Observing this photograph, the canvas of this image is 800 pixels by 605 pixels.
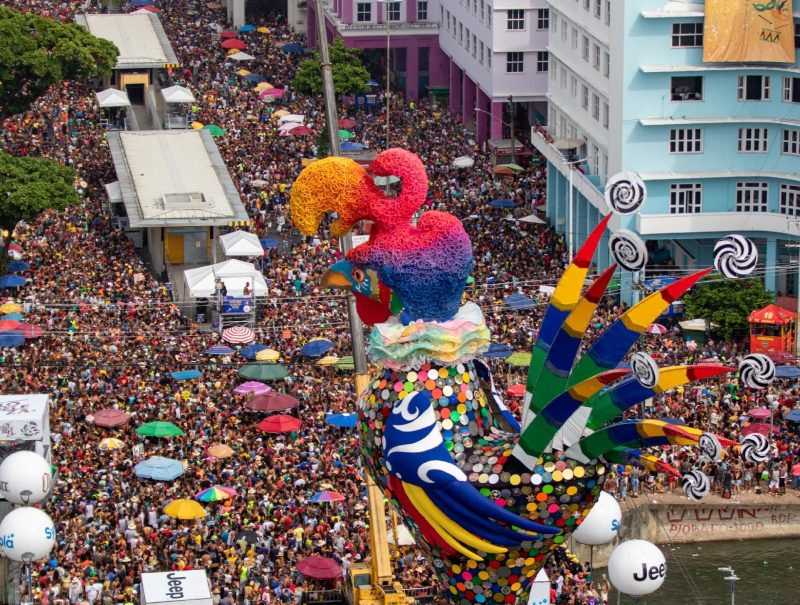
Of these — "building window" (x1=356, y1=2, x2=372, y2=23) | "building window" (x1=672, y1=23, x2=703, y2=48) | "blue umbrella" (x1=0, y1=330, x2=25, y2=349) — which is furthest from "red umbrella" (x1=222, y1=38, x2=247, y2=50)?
"blue umbrella" (x1=0, y1=330, x2=25, y2=349)

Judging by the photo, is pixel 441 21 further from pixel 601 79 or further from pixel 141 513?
pixel 141 513

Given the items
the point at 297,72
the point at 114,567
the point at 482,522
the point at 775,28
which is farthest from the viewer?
the point at 297,72

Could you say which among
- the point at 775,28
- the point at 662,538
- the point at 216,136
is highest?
the point at 775,28

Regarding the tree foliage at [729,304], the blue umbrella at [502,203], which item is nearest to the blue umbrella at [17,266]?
the blue umbrella at [502,203]

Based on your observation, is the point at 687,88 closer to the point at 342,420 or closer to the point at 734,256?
the point at 342,420

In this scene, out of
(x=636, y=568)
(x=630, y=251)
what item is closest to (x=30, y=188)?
(x=636, y=568)

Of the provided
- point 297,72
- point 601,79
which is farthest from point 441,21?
point 601,79
